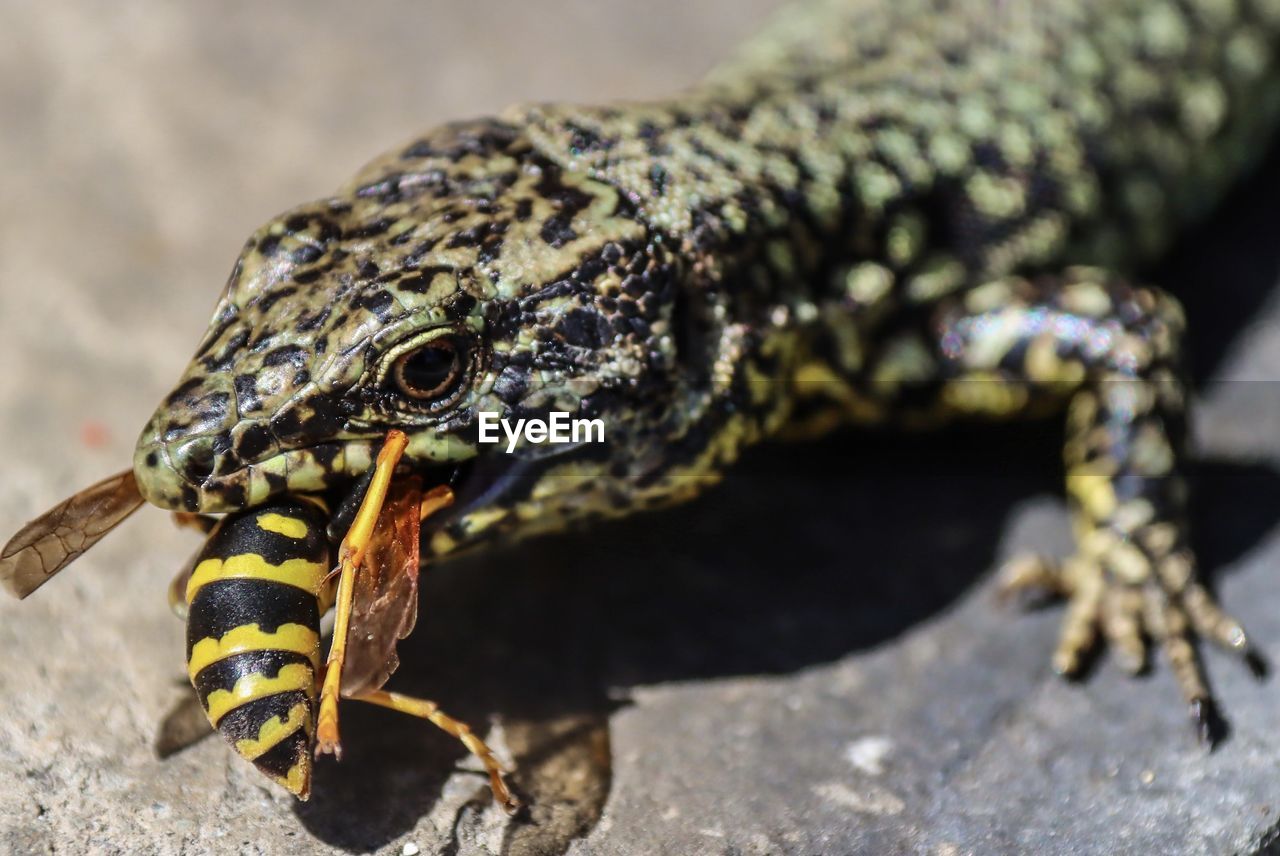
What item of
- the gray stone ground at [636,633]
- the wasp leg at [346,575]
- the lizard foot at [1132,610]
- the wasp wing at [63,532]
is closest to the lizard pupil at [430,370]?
the wasp leg at [346,575]

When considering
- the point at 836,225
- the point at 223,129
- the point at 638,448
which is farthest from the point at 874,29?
the point at 223,129

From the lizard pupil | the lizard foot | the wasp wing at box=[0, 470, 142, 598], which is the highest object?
the lizard pupil

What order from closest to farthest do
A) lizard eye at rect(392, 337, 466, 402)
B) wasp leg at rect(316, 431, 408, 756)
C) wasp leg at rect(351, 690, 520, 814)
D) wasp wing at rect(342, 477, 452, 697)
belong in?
1. wasp leg at rect(316, 431, 408, 756)
2. wasp wing at rect(342, 477, 452, 697)
3. wasp leg at rect(351, 690, 520, 814)
4. lizard eye at rect(392, 337, 466, 402)

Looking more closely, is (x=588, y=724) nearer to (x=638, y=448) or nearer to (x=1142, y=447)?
(x=638, y=448)

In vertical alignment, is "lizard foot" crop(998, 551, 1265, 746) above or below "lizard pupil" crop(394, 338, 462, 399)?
below

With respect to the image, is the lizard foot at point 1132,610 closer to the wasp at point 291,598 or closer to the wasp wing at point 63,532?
the wasp at point 291,598

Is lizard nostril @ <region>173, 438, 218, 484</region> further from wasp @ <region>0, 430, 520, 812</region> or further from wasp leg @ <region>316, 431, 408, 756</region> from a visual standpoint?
wasp leg @ <region>316, 431, 408, 756</region>

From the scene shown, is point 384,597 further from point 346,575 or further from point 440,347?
point 440,347

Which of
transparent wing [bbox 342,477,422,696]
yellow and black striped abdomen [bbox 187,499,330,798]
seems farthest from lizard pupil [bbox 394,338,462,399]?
yellow and black striped abdomen [bbox 187,499,330,798]
